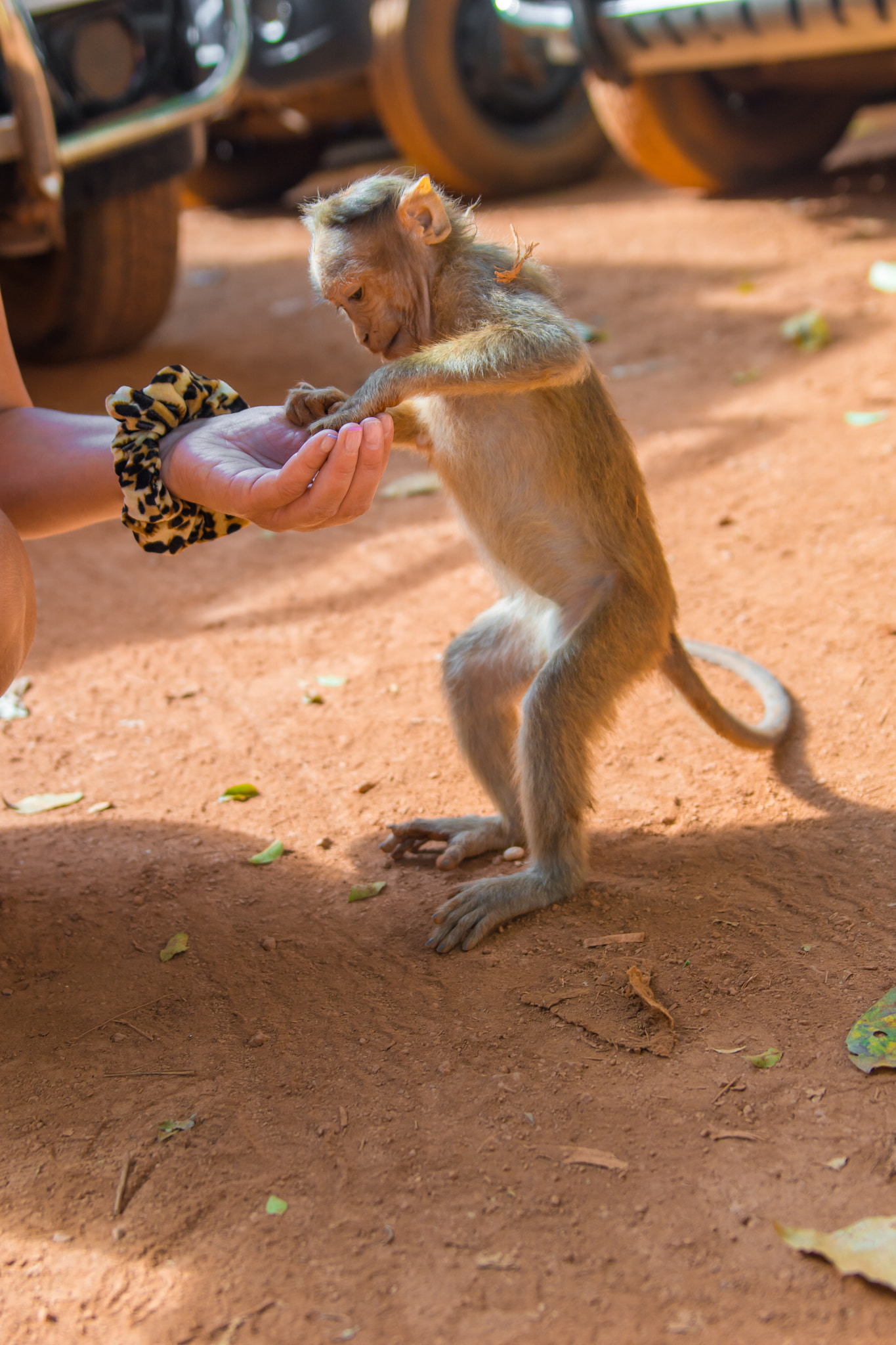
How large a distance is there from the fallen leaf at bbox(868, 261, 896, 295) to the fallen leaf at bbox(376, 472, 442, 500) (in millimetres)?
2539

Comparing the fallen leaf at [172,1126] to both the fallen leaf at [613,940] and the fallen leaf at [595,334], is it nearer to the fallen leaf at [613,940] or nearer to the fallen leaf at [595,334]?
the fallen leaf at [613,940]

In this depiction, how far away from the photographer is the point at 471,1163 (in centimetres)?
203

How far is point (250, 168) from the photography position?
1077cm

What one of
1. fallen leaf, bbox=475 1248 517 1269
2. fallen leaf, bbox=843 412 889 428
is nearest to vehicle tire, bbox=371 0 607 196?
fallen leaf, bbox=843 412 889 428

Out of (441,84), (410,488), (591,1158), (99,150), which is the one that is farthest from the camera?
(441,84)

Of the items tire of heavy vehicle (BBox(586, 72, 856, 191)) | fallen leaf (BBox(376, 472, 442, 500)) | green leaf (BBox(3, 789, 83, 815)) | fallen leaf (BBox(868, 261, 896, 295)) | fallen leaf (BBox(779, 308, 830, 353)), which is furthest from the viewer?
tire of heavy vehicle (BBox(586, 72, 856, 191))

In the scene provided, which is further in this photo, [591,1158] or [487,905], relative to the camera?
[487,905]

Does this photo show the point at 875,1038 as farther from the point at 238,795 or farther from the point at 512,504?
the point at 238,795

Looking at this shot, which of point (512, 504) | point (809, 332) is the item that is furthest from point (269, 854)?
point (809, 332)

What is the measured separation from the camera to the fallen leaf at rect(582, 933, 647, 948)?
2576mm

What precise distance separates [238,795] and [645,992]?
1.38 m

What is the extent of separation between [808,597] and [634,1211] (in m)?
2.38

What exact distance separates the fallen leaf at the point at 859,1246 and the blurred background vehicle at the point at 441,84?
737 cm

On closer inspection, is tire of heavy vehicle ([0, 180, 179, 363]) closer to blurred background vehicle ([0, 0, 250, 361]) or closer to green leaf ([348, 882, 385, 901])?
blurred background vehicle ([0, 0, 250, 361])
